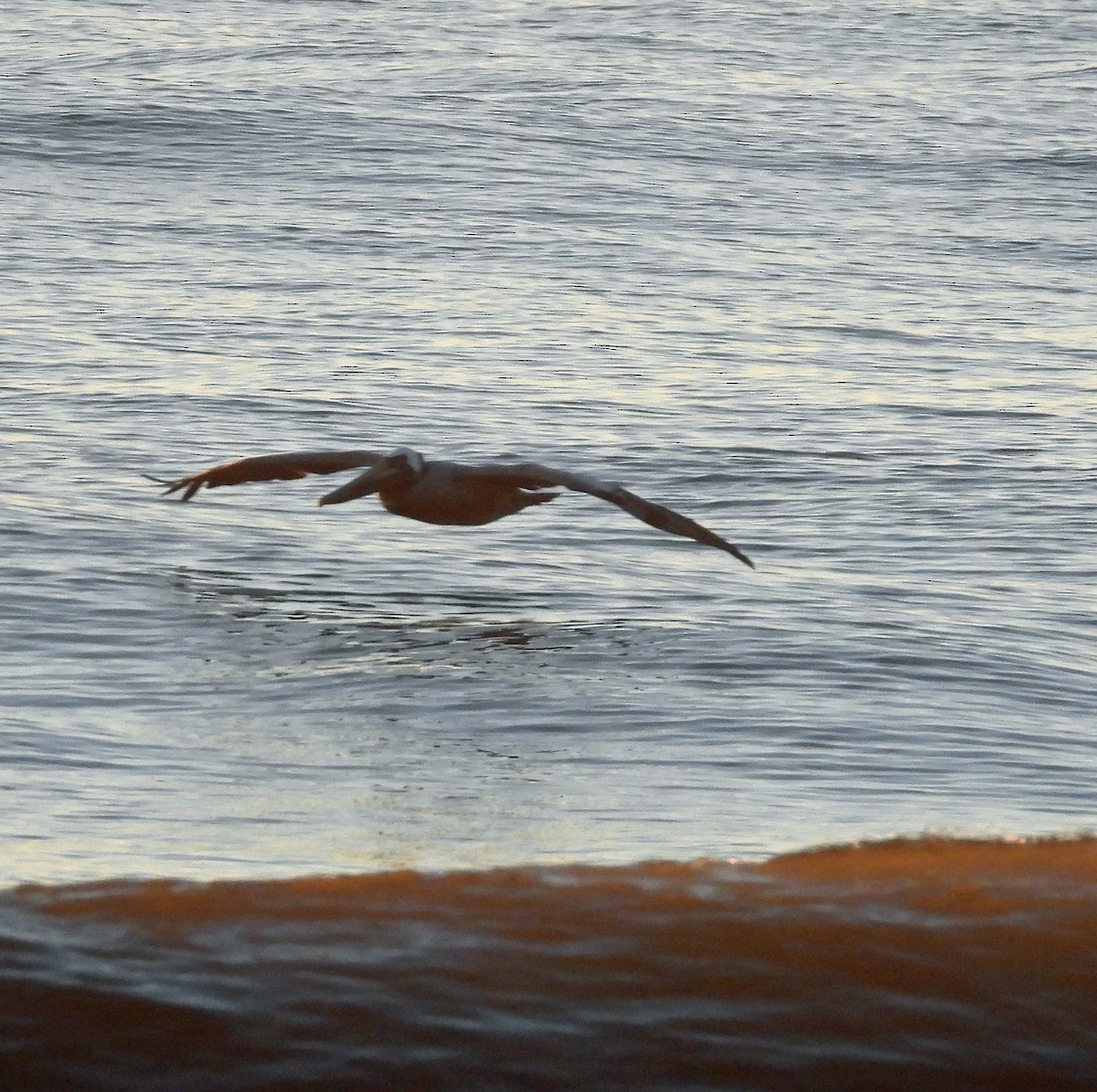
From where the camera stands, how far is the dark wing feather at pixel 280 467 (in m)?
11.0

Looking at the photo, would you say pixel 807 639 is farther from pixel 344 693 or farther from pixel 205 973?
pixel 205 973

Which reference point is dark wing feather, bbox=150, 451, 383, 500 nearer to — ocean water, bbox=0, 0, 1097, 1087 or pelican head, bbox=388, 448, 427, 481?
pelican head, bbox=388, 448, 427, 481

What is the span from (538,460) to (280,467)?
333 cm

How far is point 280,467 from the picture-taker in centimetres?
1113

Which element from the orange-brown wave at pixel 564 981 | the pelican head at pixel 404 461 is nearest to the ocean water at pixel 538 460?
the orange-brown wave at pixel 564 981

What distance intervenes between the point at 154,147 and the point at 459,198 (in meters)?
4.25

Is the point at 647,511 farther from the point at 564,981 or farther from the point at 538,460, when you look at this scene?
the point at 564,981

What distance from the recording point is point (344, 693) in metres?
9.38

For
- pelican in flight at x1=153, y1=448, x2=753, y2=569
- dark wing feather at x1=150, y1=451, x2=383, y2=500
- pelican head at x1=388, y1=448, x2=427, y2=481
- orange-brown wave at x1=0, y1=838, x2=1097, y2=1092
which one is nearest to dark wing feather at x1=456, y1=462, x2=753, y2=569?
pelican in flight at x1=153, y1=448, x2=753, y2=569

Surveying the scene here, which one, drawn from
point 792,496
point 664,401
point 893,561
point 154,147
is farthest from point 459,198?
point 893,561

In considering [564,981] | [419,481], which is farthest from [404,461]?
[564,981]

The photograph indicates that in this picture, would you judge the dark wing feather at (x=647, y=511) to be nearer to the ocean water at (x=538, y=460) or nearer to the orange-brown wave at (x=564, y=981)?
the ocean water at (x=538, y=460)

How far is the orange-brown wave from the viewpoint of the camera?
514 cm

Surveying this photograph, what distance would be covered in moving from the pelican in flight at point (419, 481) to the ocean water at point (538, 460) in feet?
1.52
